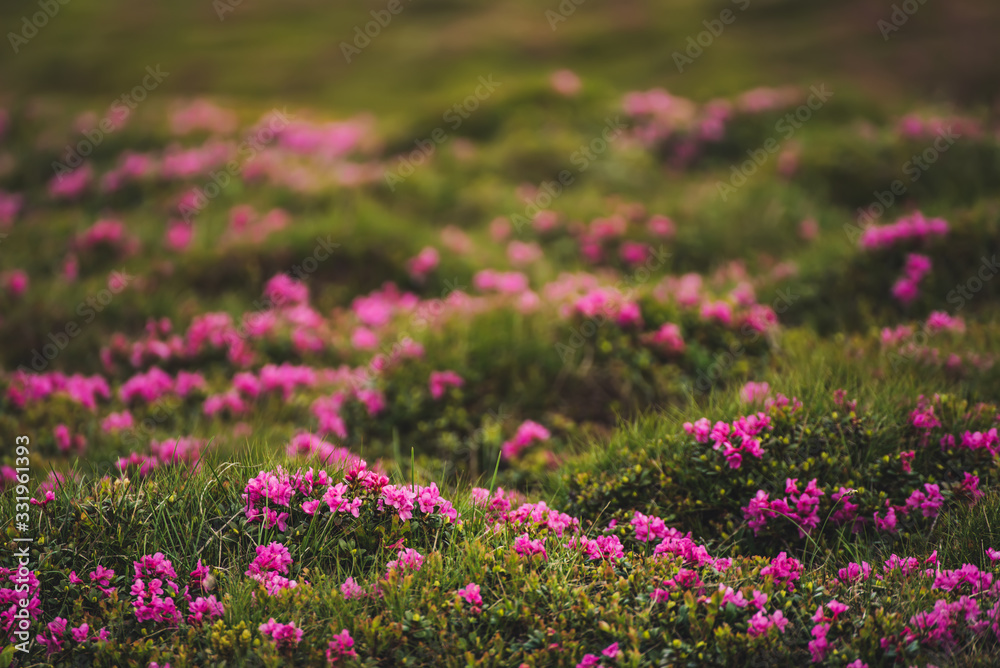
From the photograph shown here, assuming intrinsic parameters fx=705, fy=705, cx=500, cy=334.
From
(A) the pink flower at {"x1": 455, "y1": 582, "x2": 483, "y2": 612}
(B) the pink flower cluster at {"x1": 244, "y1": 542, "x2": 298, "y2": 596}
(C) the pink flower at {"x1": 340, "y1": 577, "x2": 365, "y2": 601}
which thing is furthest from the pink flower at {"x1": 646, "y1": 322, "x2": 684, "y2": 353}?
(B) the pink flower cluster at {"x1": 244, "y1": 542, "x2": 298, "y2": 596}

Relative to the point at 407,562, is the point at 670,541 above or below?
below

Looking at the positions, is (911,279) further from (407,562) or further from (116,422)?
(116,422)

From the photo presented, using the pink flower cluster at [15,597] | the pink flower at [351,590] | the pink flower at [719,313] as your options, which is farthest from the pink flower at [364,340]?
the pink flower cluster at [15,597]

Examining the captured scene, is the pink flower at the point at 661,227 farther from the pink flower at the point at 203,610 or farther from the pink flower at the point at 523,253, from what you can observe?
the pink flower at the point at 203,610

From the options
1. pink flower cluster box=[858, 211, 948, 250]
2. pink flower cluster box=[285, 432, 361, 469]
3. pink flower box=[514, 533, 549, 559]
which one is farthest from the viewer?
pink flower cluster box=[858, 211, 948, 250]

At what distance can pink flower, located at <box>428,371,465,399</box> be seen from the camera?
19.8ft

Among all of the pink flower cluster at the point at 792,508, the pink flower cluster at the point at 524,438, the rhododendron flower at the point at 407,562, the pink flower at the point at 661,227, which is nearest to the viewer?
the rhododendron flower at the point at 407,562

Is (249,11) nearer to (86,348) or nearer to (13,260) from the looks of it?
(13,260)

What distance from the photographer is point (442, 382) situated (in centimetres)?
612

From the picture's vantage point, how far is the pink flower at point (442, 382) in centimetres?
605

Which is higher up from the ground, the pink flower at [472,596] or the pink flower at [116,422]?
the pink flower at [472,596]

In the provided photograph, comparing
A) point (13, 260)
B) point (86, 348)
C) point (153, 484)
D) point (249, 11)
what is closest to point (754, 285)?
point (153, 484)

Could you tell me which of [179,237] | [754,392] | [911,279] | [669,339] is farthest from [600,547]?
[179,237]

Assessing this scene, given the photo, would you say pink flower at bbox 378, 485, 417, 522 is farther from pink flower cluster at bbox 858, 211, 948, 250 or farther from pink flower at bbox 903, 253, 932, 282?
pink flower cluster at bbox 858, 211, 948, 250
